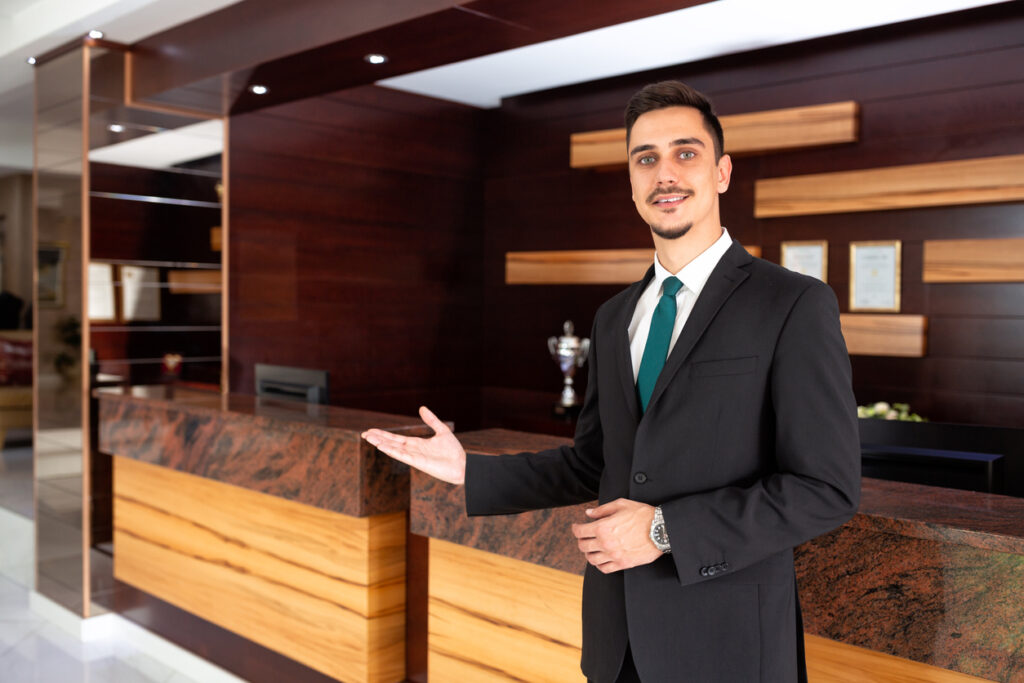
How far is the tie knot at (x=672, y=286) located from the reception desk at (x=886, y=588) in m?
0.61

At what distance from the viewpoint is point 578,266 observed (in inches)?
217

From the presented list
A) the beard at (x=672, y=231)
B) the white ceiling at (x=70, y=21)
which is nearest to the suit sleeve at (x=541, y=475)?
the beard at (x=672, y=231)

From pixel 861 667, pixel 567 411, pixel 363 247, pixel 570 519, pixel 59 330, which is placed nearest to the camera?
pixel 861 667

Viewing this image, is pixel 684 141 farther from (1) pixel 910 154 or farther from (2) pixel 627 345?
(1) pixel 910 154

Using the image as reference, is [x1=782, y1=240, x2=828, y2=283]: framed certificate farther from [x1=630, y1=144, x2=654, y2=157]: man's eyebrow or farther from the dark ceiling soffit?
[x1=630, y1=144, x2=654, y2=157]: man's eyebrow

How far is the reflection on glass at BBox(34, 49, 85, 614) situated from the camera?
4297mm

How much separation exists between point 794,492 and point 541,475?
56 centimetres

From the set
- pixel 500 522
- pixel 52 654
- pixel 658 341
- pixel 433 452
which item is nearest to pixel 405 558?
pixel 500 522

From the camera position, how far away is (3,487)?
7.41 m

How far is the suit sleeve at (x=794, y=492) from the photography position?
120 centimetres

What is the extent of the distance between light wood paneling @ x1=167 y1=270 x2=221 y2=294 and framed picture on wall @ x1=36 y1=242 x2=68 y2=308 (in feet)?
1.65

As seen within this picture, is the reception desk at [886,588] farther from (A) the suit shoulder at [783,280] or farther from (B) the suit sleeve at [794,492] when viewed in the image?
(A) the suit shoulder at [783,280]

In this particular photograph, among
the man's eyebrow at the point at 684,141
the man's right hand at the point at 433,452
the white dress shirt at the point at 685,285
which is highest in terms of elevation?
the man's eyebrow at the point at 684,141

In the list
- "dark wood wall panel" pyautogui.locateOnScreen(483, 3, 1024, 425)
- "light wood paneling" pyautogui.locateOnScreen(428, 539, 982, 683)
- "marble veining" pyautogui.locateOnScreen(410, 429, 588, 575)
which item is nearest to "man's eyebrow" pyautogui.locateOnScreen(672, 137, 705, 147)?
"marble veining" pyautogui.locateOnScreen(410, 429, 588, 575)
